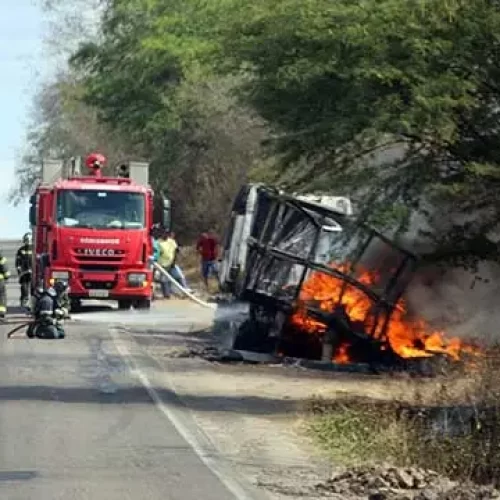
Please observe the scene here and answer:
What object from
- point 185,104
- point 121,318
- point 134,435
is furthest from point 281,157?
point 185,104

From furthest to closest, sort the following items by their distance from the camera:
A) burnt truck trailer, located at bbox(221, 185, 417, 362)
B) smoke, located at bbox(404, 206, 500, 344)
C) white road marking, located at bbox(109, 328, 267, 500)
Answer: burnt truck trailer, located at bbox(221, 185, 417, 362)
smoke, located at bbox(404, 206, 500, 344)
white road marking, located at bbox(109, 328, 267, 500)

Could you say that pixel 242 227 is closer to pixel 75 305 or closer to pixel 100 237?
pixel 100 237

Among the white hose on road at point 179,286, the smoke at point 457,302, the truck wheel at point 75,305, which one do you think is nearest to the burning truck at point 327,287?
the smoke at point 457,302

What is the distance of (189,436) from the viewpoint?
16.1 metres

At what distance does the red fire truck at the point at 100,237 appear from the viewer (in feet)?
116

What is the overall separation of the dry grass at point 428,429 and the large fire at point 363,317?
3.86 meters

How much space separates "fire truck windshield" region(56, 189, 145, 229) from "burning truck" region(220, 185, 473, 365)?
10106mm

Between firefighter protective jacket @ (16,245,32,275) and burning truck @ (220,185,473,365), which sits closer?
burning truck @ (220,185,473,365)

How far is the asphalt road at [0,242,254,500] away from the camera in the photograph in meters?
12.8

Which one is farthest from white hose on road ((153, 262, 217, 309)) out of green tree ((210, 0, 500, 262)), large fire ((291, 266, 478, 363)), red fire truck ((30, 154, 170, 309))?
green tree ((210, 0, 500, 262))

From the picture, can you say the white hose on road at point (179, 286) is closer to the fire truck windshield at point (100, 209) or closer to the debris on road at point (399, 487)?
the fire truck windshield at point (100, 209)

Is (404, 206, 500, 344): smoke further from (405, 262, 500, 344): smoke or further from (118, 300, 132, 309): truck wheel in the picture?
(118, 300, 132, 309): truck wheel

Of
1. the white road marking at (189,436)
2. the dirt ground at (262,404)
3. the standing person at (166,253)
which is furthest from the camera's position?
the standing person at (166,253)

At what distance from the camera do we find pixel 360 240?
23047 mm
